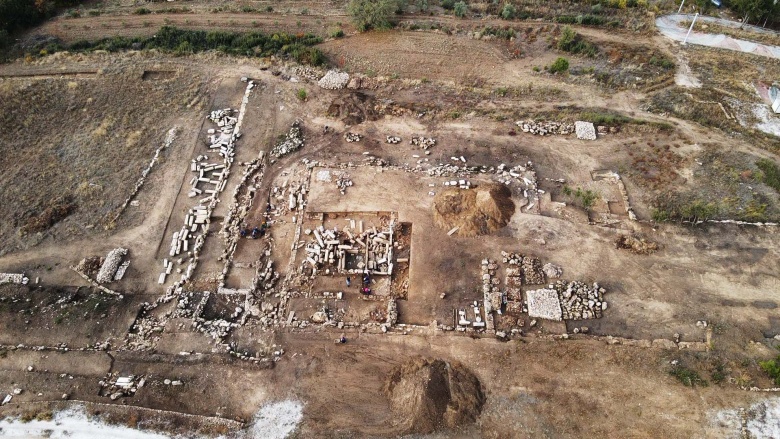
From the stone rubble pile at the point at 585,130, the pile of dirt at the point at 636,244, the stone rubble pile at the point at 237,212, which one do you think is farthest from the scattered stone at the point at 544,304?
the stone rubble pile at the point at 237,212

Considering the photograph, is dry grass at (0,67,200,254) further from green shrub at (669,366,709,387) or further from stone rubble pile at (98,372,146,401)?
green shrub at (669,366,709,387)

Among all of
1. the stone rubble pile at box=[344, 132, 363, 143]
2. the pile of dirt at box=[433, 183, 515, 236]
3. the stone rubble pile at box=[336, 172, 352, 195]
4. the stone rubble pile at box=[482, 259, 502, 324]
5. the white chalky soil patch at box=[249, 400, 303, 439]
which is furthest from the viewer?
the stone rubble pile at box=[344, 132, 363, 143]

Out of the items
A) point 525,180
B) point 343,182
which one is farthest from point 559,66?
point 343,182

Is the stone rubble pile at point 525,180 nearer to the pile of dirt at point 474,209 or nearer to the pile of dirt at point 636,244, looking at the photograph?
the pile of dirt at point 474,209

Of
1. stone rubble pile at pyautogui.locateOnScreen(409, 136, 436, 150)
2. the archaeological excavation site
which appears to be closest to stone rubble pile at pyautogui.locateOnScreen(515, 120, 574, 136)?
the archaeological excavation site

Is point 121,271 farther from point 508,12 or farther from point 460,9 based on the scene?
point 508,12

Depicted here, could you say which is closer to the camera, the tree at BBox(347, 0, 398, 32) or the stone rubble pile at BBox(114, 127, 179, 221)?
the stone rubble pile at BBox(114, 127, 179, 221)
